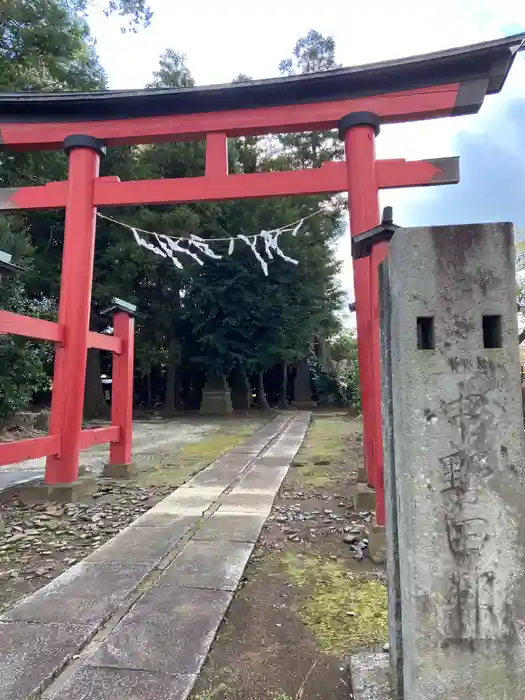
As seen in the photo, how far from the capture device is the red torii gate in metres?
4.52

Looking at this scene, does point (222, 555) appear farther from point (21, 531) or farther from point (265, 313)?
point (265, 313)

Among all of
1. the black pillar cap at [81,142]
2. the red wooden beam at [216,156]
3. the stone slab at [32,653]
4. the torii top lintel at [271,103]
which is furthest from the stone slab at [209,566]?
the black pillar cap at [81,142]

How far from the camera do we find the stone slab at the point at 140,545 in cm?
324

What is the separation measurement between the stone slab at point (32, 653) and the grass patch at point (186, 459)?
131 inches

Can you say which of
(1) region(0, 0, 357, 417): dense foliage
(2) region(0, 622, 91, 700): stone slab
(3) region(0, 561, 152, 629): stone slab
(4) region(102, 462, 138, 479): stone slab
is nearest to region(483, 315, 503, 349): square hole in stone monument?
(2) region(0, 622, 91, 700): stone slab

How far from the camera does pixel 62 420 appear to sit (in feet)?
16.6

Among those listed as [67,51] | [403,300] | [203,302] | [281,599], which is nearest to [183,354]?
[203,302]

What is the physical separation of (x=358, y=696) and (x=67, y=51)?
12.8 meters

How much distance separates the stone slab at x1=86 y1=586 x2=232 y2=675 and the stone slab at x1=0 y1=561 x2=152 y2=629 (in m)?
0.15

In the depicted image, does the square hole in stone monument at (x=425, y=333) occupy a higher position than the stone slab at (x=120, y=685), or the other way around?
the square hole in stone monument at (x=425, y=333)

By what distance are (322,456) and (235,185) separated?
450 cm

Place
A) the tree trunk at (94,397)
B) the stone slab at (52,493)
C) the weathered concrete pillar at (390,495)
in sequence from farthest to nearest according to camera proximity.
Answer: the tree trunk at (94,397), the stone slab at (52,493), the weathered concrete pillar at (390,495)

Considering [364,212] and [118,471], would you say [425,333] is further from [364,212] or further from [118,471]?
[118,471]

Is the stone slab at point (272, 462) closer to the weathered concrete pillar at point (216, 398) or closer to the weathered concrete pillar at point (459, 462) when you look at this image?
the weathered concrete pillar at point (459, 462)
